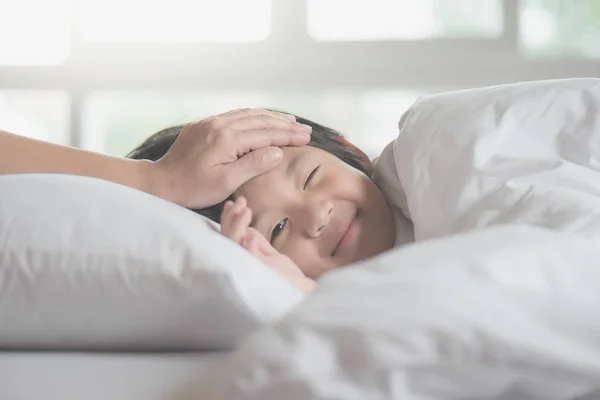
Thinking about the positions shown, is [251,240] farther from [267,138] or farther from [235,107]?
[235,107]

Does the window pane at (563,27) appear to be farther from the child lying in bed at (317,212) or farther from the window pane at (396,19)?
the child lying in bed at (317,212)

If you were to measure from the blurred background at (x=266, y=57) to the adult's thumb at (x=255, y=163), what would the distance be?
165cm

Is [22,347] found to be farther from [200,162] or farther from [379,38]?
[379,38]

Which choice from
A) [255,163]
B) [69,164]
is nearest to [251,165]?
[255,163]

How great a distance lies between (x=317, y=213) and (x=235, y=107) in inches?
69.1

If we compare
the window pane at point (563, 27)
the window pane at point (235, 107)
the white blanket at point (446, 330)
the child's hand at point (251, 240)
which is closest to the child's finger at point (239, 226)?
the child's hand at point (251, 240)

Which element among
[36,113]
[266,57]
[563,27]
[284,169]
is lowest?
[36,113]

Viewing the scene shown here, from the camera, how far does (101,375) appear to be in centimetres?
58

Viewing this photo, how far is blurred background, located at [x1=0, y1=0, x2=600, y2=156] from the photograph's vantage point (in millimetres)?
2580

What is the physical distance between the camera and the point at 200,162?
0.96m

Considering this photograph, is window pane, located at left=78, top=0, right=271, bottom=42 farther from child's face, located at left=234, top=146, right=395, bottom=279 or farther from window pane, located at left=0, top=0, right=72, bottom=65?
child's face, located at left=234, top=146, right=395, bottom=279


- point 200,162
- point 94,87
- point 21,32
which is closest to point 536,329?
point 200,162

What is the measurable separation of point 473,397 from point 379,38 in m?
2.28

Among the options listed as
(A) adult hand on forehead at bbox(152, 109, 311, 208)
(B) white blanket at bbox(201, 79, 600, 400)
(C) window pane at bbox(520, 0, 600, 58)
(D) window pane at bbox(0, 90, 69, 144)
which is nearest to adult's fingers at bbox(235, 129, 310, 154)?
(A) adult hand on forehead at bbox(152, 109, 311, 208)
